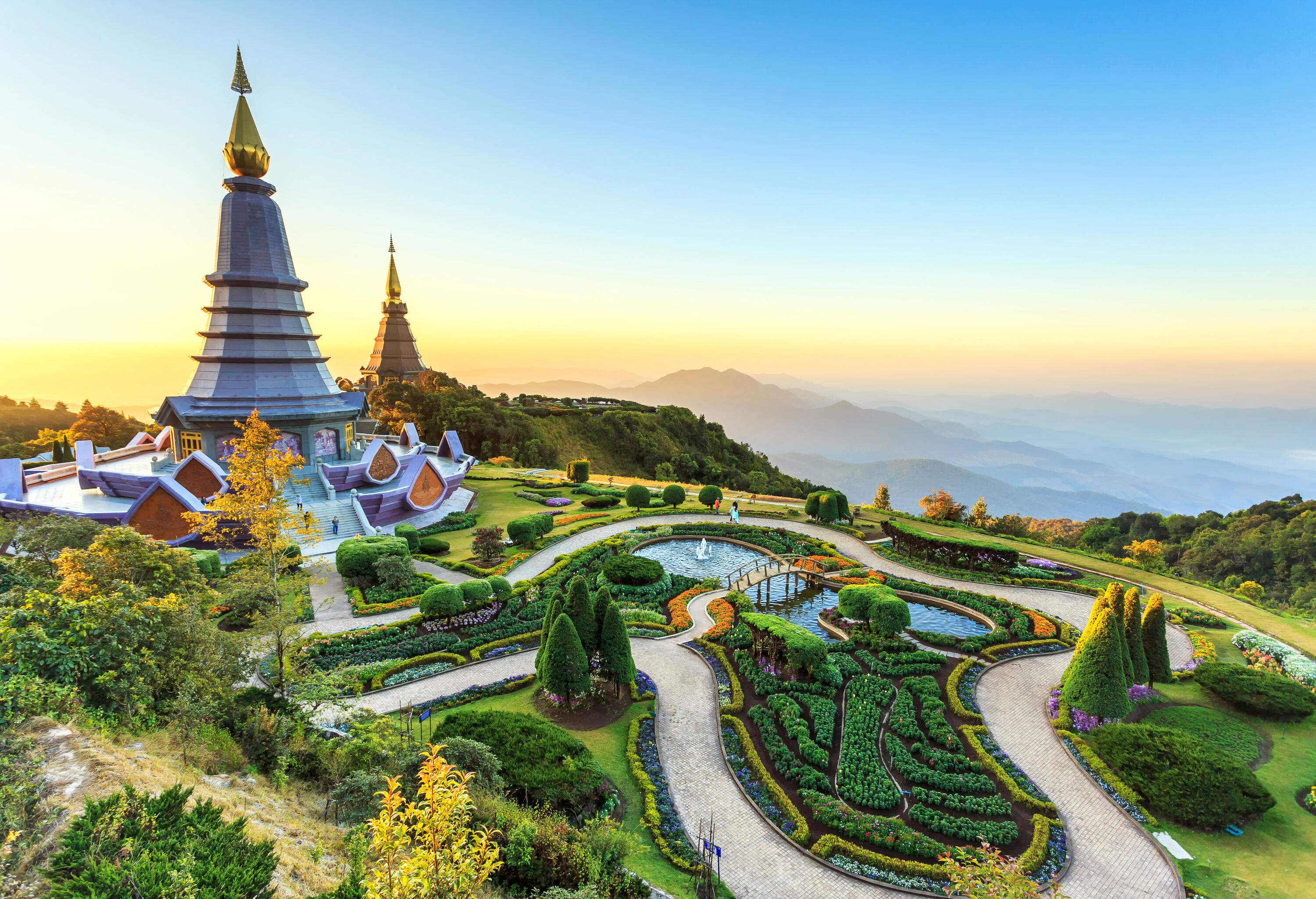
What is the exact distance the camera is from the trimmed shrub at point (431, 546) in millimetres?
28938

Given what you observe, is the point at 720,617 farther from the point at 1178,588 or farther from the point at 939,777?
the point at 1178,588

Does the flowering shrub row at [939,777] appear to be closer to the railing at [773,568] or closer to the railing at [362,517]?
the railing at [773,568]

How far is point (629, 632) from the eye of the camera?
68.5ft

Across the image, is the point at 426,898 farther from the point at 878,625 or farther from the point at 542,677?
the point at 878,625

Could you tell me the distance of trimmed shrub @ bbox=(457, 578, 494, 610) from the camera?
21.9 m

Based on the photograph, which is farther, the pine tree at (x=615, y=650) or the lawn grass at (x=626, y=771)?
the pine tree at (x=615, y=650)

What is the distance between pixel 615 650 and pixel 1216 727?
17.2m

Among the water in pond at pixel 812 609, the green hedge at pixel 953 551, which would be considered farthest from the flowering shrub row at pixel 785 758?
the green hedge at pixel 953 551

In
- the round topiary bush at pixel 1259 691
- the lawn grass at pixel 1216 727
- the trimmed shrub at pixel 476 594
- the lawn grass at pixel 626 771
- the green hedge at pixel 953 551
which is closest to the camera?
the lawn grass at pixel 626 771

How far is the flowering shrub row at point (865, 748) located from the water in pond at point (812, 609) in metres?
4.19

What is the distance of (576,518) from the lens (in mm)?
35875

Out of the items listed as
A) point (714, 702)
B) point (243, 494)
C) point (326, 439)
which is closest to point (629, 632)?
point (714, 702)

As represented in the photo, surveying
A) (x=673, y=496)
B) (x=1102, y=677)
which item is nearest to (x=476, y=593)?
(x=673, y=496)

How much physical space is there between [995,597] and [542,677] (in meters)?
19.9
